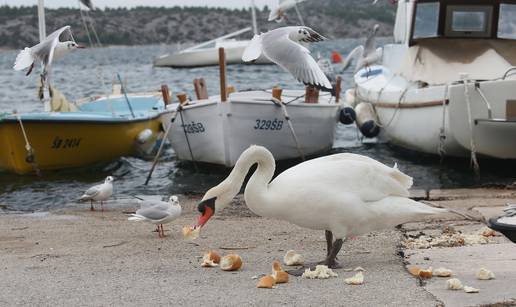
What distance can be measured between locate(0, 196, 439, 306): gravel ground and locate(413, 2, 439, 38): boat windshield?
687cm

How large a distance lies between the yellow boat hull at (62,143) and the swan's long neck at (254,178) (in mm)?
8195

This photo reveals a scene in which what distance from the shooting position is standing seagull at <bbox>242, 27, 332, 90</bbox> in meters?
10.3

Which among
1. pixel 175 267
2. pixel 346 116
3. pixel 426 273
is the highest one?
pixel 426 273

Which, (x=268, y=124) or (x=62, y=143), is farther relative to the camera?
(x=62, y=143)

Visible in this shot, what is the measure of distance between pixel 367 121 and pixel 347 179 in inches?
439

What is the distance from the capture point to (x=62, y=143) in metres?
14.7

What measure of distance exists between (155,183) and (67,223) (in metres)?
4.25

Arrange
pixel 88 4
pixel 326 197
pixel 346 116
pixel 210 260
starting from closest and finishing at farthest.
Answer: pixel 326 197, pixel 210 260, pixel 88 4, pixel 346 116

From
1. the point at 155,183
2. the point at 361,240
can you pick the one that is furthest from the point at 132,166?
the point at 361,240

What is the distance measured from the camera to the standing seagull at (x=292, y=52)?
10297 millimetres

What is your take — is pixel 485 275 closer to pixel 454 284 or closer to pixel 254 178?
pixel 454 284

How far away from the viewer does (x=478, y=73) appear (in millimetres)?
14000

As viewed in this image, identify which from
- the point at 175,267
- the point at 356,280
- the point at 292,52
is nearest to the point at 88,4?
the point at 292,52

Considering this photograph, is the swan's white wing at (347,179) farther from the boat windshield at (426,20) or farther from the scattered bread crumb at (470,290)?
the boat windshield at (426,20)
